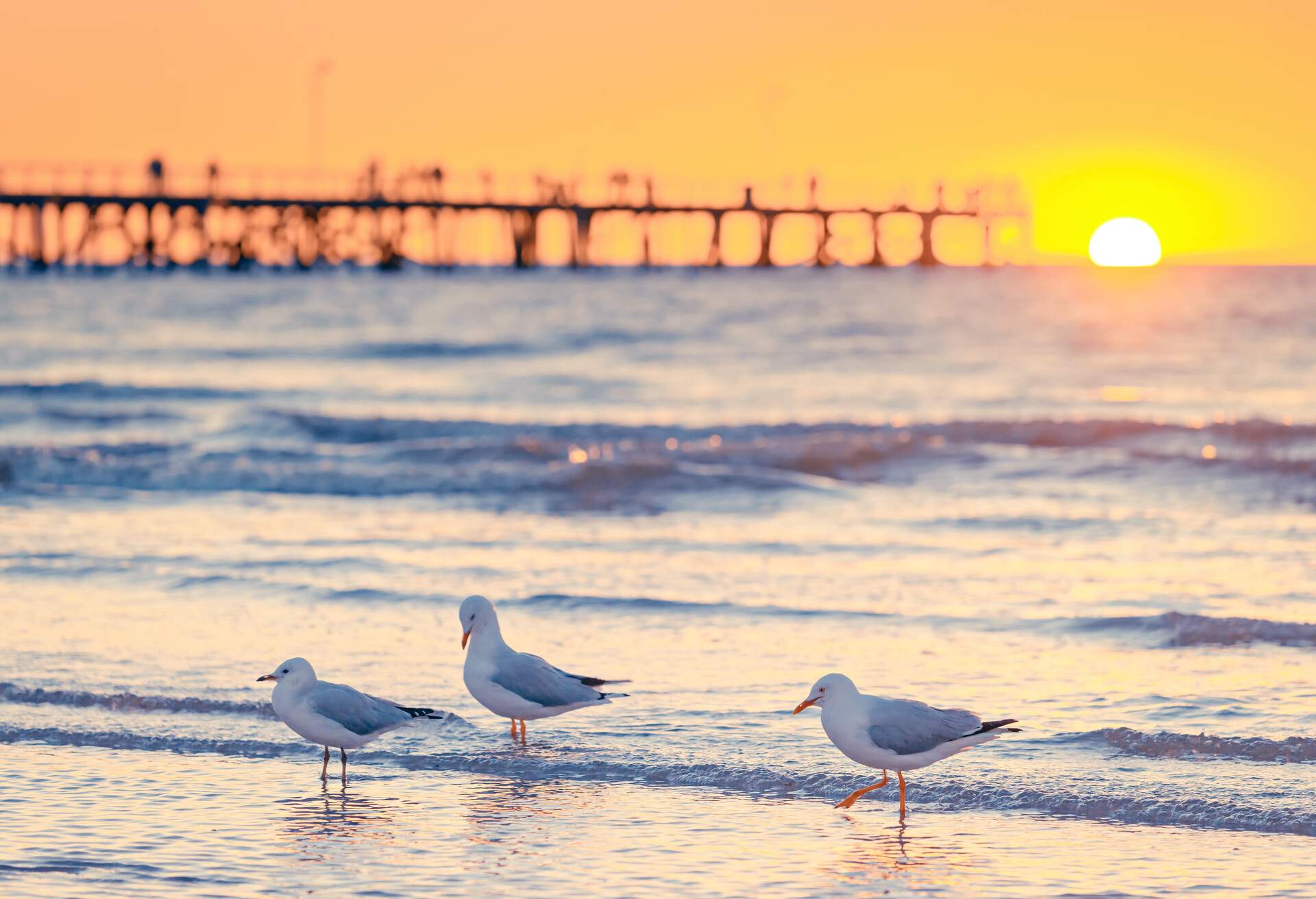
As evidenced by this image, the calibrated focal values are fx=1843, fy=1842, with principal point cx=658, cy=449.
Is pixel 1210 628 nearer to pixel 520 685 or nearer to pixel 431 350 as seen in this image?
pixel 520 685

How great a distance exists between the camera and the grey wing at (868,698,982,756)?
5.84 metres

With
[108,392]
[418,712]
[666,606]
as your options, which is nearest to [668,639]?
[666,606]

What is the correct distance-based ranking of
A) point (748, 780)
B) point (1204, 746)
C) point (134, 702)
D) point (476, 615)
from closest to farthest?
point (748, 780) < point (1204, 746) < point (476, 615) < point (134, 702)

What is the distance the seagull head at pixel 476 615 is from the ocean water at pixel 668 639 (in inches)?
18.3

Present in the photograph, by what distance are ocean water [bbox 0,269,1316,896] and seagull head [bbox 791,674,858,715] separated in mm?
411

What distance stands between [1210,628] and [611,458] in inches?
376

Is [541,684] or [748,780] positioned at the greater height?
[541,684]

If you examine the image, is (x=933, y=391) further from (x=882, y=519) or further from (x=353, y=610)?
(x=353, y=610)

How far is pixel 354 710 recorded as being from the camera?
637cm

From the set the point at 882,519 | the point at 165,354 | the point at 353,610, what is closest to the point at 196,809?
the point at 353,610

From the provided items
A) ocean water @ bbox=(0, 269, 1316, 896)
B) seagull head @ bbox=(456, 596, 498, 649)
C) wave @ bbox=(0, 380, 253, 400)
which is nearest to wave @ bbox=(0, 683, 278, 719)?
ocean water @ bbox=(0, 269, 1316, 896)

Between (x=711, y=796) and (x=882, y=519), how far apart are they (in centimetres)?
780

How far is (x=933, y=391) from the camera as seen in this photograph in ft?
95.9

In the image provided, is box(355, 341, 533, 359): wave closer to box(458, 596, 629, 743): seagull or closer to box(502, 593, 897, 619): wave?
box(502, 593, 897, 619): wave
